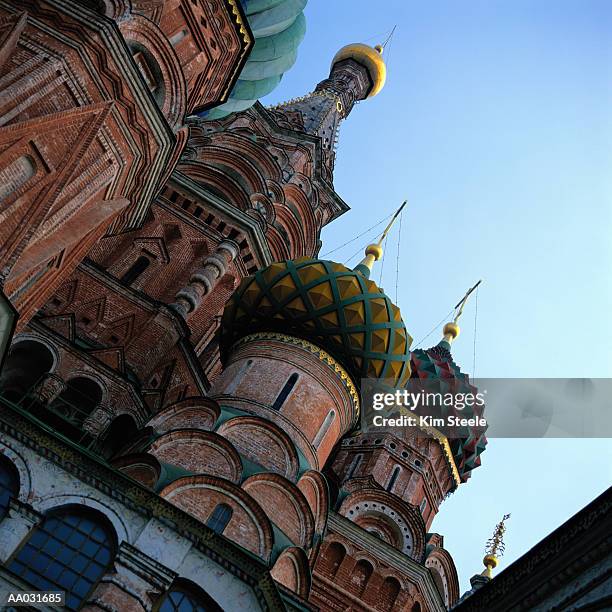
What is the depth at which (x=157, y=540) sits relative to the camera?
10797 millimetres

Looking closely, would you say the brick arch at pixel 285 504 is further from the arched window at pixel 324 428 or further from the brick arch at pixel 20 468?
the brick arch at pixel 20 468

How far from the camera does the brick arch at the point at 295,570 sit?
12500 millimetres

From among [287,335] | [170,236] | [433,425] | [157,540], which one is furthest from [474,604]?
[433,425]

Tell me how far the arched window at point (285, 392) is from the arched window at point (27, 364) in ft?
12.5

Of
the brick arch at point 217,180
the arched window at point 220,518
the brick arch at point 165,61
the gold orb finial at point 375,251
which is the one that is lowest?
the arched window at point 220,518

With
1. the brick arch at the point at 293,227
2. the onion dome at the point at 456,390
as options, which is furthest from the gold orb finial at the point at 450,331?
the brick arch at the point at 293,227

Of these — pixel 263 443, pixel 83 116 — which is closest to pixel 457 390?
pixel 263 443

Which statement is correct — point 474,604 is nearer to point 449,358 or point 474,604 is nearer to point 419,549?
point 419,549

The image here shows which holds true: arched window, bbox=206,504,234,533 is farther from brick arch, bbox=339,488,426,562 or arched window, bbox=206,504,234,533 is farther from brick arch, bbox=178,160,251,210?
brick arch, bbox=178,160,251,210

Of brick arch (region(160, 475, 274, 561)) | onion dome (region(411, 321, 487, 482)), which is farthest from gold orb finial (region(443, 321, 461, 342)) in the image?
brick arch (region(160, 475, 274, 561))

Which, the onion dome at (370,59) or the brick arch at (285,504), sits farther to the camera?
the onion dome at (370,59)

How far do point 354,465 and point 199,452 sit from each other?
35.4 feet

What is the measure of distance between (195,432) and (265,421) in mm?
1297

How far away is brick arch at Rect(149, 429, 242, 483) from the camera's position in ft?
42.9
